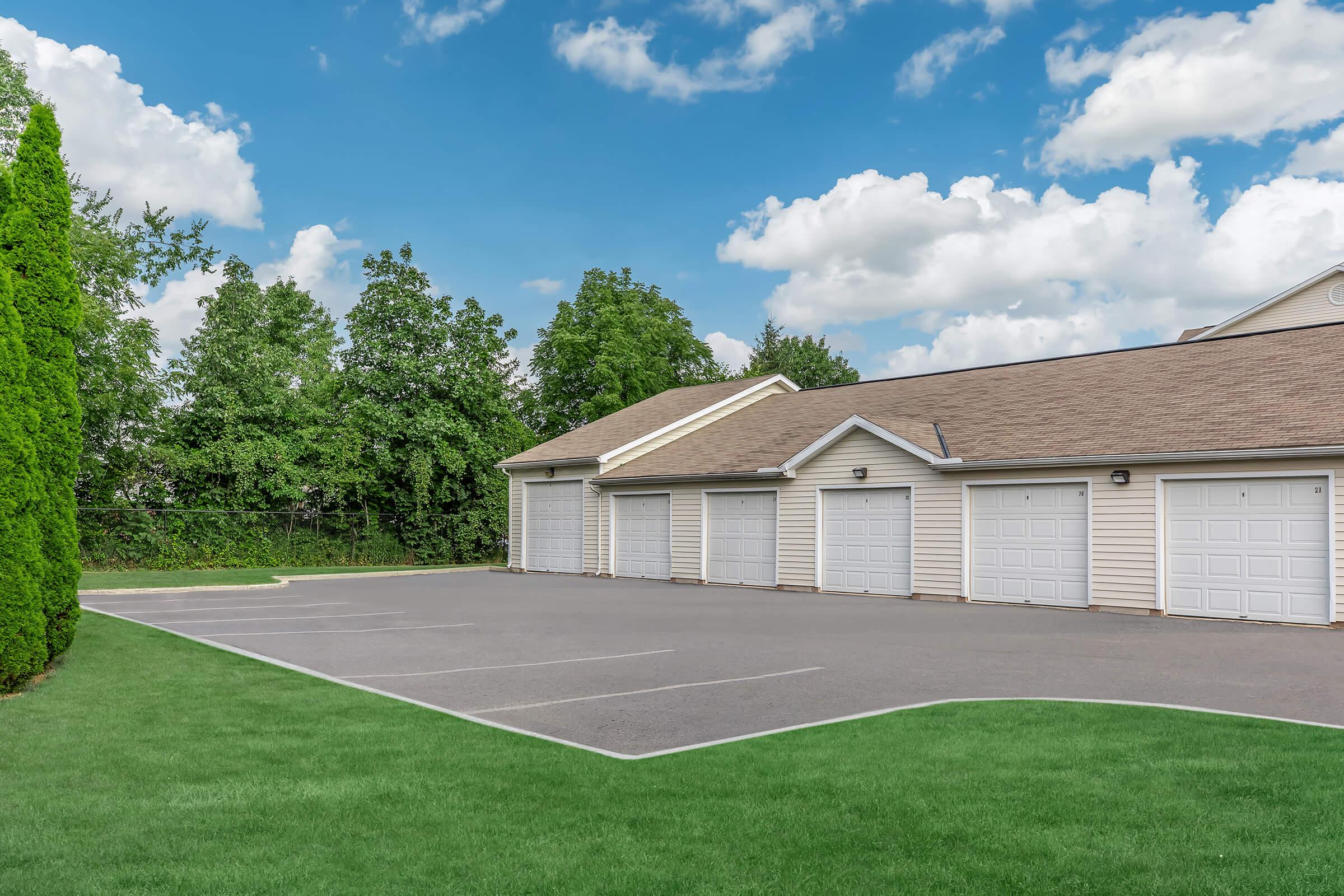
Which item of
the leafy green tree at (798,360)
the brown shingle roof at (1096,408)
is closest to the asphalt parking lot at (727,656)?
the brown shingle roof at (1096,408)

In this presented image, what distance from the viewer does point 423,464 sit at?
32.3 metres

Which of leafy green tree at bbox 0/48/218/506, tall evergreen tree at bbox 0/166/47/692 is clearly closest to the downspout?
leafy green tree at bbox 0/48/218/506

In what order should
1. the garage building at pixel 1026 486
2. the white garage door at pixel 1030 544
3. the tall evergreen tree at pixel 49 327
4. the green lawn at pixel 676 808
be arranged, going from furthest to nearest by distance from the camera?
the white garage door at pixel 1030 544
the garage building at pixel 1026 486
the tall evergreen tree at pixel 49 327
the green lawn at pixel 676 808

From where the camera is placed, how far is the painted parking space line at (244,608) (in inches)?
616

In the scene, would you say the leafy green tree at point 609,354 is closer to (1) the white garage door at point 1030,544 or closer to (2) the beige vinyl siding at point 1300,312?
(2) the beige vinyl siding at point 1300,312

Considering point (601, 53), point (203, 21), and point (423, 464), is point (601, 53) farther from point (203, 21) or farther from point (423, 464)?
point (423, 464)

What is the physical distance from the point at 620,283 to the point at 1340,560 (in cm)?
4034

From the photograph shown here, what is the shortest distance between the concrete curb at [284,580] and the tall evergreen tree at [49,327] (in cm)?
1014

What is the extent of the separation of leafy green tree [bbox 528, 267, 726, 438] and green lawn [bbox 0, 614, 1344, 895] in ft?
129

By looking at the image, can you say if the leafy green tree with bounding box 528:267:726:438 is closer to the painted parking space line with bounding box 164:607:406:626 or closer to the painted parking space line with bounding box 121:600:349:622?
the painted parking space line with bounding box 121:600:349:622

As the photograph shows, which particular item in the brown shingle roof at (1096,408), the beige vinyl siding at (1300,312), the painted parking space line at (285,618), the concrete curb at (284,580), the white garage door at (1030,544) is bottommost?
the concrete curb at (284,580)

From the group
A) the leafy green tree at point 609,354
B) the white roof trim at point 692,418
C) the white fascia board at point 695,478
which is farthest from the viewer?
the leafy green tree at point 609,354

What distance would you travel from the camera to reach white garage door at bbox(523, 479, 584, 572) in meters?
27.3

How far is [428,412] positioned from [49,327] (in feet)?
78.8
